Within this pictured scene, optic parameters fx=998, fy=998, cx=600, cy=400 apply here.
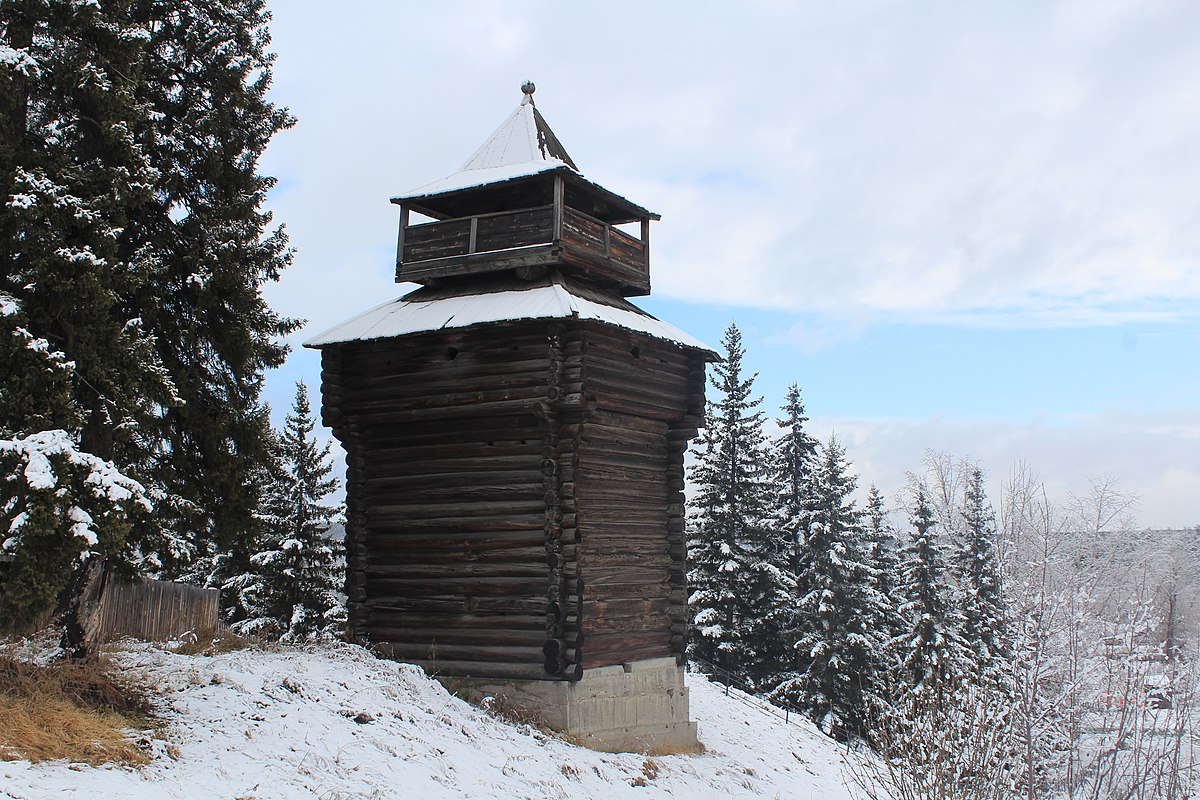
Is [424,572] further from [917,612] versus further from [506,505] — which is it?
[917,612]

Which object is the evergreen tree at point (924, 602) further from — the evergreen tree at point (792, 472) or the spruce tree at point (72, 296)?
the spruce tree at point (72, 296)

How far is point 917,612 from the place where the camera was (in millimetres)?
34812

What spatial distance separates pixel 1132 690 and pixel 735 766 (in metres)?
8.40

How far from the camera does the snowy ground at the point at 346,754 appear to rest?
10.0 metres

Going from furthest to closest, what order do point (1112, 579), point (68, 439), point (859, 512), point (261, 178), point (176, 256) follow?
1. point (859, 512)
2. point (1112, 579)
3. point (261, 178)
4. point (176, 256)
5. point (68, 439)

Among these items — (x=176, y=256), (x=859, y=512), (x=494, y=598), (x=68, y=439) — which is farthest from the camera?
(x=859, y=512)

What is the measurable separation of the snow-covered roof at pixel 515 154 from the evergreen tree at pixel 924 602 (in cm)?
2009

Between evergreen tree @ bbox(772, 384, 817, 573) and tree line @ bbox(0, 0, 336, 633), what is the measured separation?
71.6ft

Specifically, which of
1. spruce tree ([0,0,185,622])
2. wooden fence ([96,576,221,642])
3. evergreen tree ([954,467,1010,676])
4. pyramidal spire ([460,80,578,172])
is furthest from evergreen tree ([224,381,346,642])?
→ evergreen tree ([954,467,1010,676])

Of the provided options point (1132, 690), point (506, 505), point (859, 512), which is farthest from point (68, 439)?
point (859, 512)

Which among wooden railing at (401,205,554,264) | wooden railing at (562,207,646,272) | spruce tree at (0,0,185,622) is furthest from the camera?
wooden railing at (562,207,646,272)

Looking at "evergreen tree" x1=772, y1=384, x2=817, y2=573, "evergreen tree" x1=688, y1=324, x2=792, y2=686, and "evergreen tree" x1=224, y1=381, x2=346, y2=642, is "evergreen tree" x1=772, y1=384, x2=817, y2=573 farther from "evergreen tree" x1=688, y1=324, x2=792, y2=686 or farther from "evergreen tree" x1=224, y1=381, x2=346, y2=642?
"evergreen tree" x1=224, y1=381, x2=346, y2=642

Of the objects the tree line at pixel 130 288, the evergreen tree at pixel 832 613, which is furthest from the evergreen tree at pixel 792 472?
the tree line at pixel 130 288

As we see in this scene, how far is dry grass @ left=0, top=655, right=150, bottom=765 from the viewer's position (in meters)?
9.62
